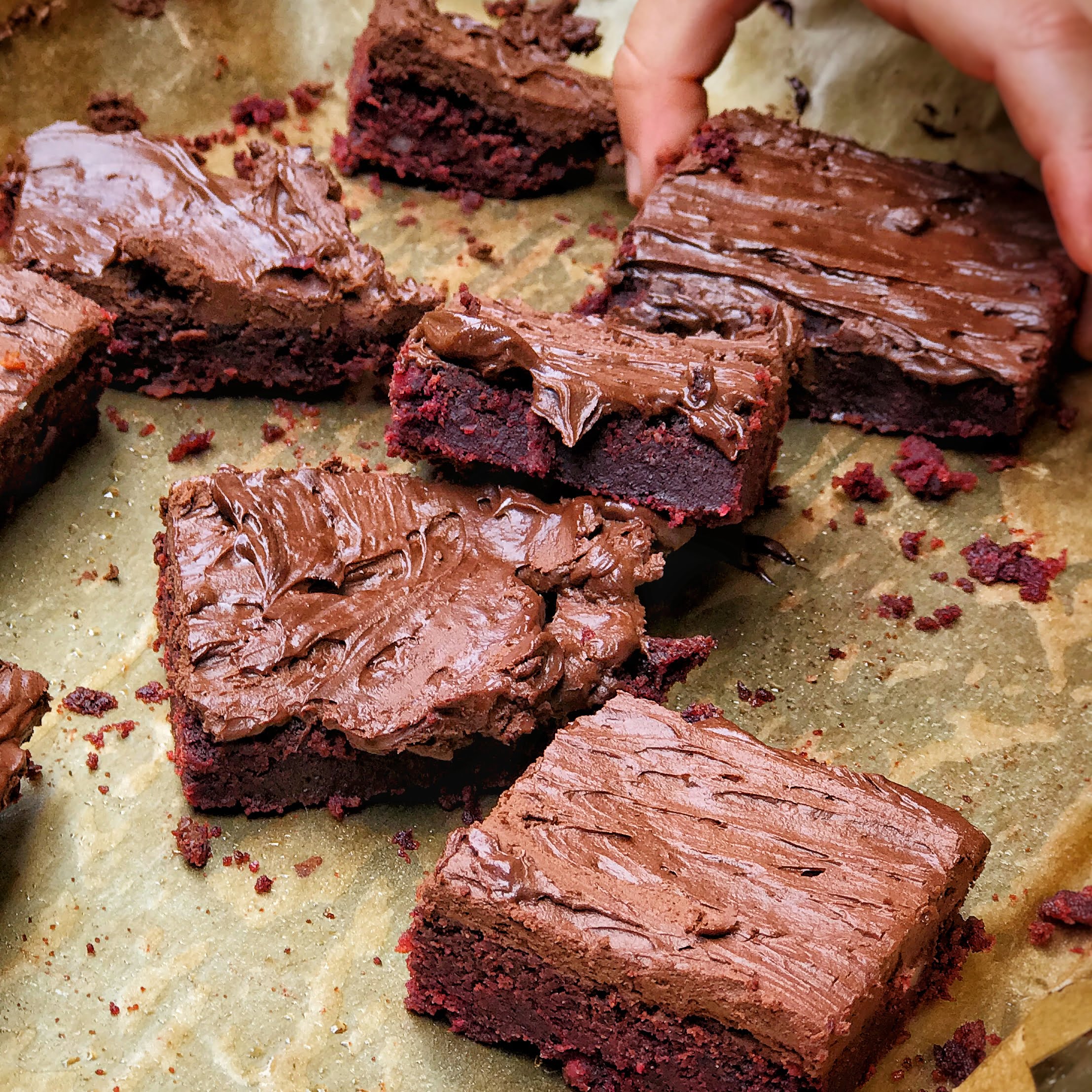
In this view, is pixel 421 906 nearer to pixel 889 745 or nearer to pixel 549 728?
pixel 549 728

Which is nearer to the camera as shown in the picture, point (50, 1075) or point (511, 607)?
point (50, 1075)

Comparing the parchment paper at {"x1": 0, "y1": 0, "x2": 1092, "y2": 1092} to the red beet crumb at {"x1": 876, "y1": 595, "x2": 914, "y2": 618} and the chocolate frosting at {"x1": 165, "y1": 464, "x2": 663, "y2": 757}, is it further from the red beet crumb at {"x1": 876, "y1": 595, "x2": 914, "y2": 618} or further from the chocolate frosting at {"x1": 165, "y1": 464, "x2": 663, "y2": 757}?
the chocolate frosting at {"x1": 165, "y1": 464, "x2": 663, "y2": 757}

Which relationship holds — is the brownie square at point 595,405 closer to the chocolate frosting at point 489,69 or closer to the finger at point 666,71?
the finger at point 666,71

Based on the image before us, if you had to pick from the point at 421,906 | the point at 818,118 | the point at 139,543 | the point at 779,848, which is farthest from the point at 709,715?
the point at 818,118

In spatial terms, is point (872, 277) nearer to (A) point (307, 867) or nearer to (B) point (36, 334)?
(A) point (307, 867)

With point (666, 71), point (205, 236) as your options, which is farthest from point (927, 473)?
point (205, 236)

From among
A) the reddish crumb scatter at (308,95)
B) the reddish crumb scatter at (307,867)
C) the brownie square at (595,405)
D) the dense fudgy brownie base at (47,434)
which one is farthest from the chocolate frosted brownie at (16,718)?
the reddish crumb scatter at (308,95)
